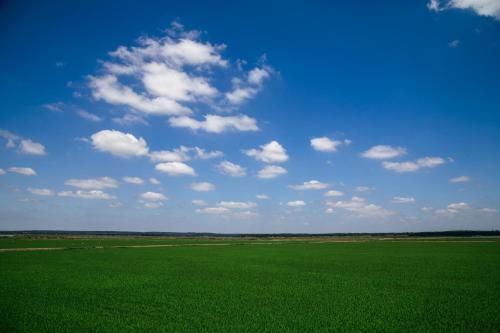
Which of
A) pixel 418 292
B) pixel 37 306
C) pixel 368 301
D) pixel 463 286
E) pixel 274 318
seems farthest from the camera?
pixel 463 286

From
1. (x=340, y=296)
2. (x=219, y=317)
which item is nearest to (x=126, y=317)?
(x=219, y=317)

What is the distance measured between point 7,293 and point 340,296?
16.5m

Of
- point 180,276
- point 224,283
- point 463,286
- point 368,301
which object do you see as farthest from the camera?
point 180,276

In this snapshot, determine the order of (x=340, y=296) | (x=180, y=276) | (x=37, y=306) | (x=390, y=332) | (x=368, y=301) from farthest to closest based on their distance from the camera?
(x=180, y=276), (x=340, y=296), (x=368, y=301), (x=37, y=306), (x=390, y=332)

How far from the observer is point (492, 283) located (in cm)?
2012

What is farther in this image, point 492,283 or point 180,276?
point 180,276

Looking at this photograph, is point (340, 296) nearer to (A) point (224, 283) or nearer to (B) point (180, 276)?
(A) point (224, 283)

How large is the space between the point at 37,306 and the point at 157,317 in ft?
18.3

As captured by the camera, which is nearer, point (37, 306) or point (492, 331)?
point (492, 331)

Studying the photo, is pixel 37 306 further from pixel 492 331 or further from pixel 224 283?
pixel 492 331

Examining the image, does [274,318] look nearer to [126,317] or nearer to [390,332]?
[390,332]

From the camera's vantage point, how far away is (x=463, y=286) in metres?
19.2

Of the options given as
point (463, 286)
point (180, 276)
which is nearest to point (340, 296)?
point (463, 286)

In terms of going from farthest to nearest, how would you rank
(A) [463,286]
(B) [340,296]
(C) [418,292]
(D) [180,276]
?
(D) [180,276] → (A) [463,286] → (C) [418,292] → (B) [340,296]
